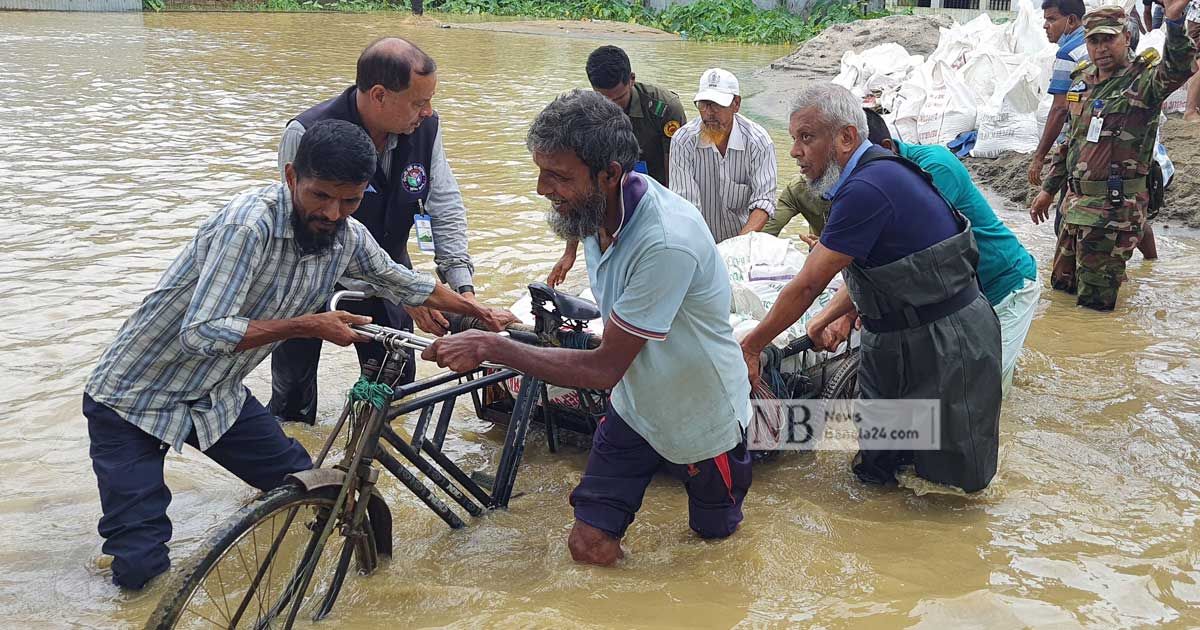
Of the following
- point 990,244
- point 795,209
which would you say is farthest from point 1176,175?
point 990,244

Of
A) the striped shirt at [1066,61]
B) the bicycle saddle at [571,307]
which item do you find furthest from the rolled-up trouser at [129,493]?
the striped shirt at [1066,61]

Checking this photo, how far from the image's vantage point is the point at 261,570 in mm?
2936

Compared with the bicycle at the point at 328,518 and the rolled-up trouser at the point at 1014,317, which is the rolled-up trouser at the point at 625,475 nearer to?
the bicycle at the point at 328,518

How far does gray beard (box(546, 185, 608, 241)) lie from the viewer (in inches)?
112

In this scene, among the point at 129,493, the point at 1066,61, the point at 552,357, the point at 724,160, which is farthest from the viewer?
the point at 1066,61

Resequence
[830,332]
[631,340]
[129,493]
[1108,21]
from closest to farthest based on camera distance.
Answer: [631,340] < [129,493] < [830,332] < [1108,21]

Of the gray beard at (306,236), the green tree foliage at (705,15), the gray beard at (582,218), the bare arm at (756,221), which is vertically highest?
the green tree foliage at (705,15)

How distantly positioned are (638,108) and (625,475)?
2.80 m

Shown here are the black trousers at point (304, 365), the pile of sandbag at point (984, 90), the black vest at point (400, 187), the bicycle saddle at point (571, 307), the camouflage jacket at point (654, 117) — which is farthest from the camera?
the pile of sandbag at point (984, 90)

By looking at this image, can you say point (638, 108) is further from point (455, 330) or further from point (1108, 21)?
point (1108, 21)

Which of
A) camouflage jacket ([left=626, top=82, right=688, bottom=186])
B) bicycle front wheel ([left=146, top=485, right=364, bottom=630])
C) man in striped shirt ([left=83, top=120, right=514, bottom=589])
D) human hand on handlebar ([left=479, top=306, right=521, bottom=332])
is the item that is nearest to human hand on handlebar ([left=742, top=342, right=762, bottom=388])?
human hand on handlebar ([left=479, top=306, right=521, bottom=332])

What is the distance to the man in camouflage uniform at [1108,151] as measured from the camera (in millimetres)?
6086

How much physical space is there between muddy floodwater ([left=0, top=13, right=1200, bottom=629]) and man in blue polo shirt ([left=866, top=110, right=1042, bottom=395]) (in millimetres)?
513

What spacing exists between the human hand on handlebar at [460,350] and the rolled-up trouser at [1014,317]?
2688mm
